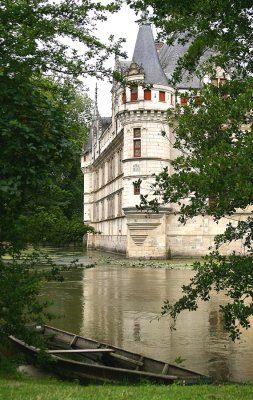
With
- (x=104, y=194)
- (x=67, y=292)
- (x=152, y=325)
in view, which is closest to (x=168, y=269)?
(x=67, y=292)

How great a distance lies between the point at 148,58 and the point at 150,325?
95.1 ft

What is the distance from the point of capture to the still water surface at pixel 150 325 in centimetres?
1010

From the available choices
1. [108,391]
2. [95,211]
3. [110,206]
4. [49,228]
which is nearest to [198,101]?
[49,228]

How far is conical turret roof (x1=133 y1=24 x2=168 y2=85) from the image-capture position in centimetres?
3825

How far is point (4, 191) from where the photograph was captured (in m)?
5.69

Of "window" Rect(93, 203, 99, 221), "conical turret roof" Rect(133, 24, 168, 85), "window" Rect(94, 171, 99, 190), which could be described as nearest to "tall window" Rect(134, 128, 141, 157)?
"conical turret roof" Rect(133, 24, 168, 85)

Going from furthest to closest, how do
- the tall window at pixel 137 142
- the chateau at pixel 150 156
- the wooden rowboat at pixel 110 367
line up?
the tall window at pixel 137 142 < the chateau at pixel 150 156 < the wooden rowboat at pixel 110 367

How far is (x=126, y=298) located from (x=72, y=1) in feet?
36.2

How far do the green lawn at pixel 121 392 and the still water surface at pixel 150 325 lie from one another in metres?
1.63

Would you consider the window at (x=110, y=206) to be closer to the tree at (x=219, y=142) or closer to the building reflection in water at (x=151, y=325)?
the building reflection in water at (x=151, y=325)

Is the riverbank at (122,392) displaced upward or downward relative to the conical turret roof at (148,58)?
downward

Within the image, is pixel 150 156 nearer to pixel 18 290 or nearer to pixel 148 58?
pixel 148 58

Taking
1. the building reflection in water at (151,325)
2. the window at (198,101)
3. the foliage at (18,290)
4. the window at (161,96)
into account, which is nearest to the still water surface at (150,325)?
the building reflection in water at (151,325)

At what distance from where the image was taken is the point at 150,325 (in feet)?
43.8
